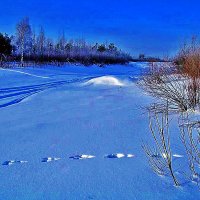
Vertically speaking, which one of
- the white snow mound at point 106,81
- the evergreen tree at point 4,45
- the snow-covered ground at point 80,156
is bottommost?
the snow-covered ground at point 80,156

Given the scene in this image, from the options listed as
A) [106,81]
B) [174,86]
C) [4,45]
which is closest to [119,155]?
[174,86]

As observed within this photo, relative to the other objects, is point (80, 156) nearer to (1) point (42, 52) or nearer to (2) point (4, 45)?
(2) point (4, 45)

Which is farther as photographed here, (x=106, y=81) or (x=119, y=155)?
(x=106, y=81)

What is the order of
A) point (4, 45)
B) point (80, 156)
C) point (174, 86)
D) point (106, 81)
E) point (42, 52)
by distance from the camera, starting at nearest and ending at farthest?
point (80, 156) → point (174, 86) → point (106, 81) → point (4, 45) → point (42, 52)

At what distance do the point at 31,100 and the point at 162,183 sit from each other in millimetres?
7506

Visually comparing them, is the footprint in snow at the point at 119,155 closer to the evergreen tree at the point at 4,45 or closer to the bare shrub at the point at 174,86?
the bare shrub at the point at 174,86

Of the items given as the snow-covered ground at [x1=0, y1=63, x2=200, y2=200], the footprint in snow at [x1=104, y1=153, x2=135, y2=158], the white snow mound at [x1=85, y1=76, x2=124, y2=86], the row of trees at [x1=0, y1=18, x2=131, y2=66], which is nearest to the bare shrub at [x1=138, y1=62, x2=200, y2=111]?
the snow-covered ground at [x1=0, y1=63, x2=200, y2=200]

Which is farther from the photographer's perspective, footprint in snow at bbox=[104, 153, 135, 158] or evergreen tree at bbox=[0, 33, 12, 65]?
evergreen tree at bbox=[0, 33, 12, 65]

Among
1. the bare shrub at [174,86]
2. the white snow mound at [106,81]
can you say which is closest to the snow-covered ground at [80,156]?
the bare shrub at [174,86]

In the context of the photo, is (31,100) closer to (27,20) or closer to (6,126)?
(6,126)

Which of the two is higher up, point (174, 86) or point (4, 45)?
point (4, 45)

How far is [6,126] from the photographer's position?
6.38m

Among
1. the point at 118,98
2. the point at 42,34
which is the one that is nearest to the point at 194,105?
the point at 118,98

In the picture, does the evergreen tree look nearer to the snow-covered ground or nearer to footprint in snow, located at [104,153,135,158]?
→ the snow-covered ground
